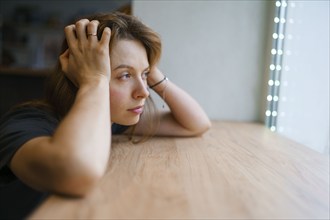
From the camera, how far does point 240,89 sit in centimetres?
157

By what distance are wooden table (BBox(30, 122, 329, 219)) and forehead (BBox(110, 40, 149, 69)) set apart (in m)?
0.23

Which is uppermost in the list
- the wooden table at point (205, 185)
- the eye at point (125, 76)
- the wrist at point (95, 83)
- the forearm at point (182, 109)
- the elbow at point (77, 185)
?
the eye at point (125, 76)

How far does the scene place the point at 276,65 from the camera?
1.48 meters

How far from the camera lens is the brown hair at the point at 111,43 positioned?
2.86 feet

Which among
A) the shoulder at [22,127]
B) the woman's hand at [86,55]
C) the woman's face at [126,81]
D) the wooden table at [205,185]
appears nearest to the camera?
the wooden table at [205,185]

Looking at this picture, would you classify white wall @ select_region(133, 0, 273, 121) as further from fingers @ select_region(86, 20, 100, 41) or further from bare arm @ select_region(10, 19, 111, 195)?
bare arm @ select_region(10, 19, 111, 195)

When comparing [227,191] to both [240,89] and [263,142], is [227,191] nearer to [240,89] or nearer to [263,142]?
[263,142]

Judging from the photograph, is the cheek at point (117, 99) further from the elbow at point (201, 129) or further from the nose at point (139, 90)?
the elbow at point (201, 129)

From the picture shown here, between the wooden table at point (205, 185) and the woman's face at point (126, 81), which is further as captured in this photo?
the woman's face at point (126, 81)

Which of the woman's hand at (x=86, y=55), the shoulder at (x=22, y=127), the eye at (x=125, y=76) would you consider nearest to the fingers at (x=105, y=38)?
the woman's hand at (x=86, y=55)

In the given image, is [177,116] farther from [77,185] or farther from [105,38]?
[77,185]

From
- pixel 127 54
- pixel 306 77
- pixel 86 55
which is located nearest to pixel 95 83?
pixel 86 55

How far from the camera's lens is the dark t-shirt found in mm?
617

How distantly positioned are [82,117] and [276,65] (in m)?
1.10
